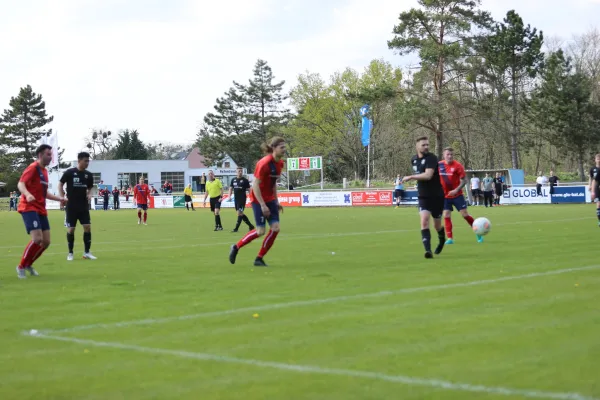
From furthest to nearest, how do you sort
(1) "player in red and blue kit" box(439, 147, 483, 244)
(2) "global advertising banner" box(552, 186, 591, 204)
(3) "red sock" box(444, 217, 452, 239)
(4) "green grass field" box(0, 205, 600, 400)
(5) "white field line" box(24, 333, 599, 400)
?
(2) "global advertising banner" box(552, 186, 591, 204) → (1) "player in red and blue kit" box(439, 147, 483, 244) → (3) "red sock" box(444, 217, 452, 239) → (4) "green grass field" box(0, 205, 600, 400) → (5) "white field line" box(24, 333, 599, 400)

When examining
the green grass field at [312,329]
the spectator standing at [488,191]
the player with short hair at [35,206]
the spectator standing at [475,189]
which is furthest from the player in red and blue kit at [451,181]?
the spectator standing at [475,189]

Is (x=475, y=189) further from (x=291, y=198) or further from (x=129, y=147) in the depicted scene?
(x=129, y=147)

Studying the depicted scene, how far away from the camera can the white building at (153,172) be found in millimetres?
105312

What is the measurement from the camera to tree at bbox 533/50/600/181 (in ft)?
191

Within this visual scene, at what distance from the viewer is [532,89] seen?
207 feet

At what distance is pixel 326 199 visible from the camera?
5366 cm

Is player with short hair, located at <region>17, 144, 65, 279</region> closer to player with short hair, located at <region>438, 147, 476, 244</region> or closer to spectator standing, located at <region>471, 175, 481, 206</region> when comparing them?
player with short hair, located at <region>438, 147, 476, 244</region>

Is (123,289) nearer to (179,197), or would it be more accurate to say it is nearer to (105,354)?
(105,354)

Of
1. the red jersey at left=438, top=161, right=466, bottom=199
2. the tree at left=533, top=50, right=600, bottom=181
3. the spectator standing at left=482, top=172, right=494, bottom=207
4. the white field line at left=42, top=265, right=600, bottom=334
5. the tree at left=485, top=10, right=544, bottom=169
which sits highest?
the tree at left=485, top=10, right=544, bottom=169

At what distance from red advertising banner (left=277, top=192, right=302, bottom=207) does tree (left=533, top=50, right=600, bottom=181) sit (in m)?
19.6

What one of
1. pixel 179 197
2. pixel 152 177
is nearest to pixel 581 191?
pixel 179 197

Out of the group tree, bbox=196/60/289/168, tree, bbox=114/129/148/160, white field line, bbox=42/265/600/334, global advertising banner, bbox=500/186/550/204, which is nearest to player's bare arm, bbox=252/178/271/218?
white field line, bbox=42/265/600/334

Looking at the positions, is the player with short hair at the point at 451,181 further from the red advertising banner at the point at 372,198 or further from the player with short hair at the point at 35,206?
the red advertising banner at the point at 372,198

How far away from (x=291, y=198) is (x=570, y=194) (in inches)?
744
